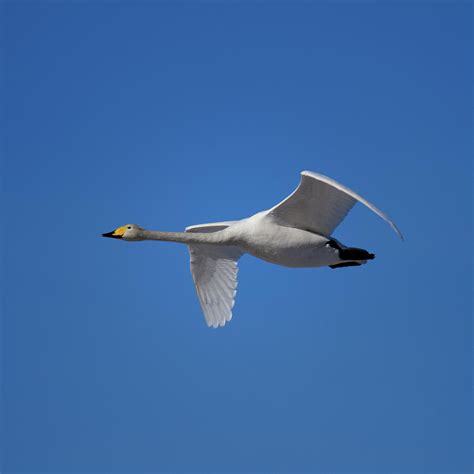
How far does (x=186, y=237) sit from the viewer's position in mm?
12148

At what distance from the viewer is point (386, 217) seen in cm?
987

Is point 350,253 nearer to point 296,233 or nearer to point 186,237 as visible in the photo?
point 296,233

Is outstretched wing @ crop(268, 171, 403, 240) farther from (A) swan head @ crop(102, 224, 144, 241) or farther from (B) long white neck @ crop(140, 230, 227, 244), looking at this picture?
(A) swan head @ crop(102, 224, 144, 241)

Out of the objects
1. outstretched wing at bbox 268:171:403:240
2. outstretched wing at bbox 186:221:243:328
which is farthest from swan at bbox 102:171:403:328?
outstretched wing at bbox 186:221:243:328

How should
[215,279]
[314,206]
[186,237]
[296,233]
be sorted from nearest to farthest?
[314,206] < [296,233] < [186,237] < [215,279]

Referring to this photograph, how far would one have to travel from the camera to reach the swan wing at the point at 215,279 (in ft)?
44.7

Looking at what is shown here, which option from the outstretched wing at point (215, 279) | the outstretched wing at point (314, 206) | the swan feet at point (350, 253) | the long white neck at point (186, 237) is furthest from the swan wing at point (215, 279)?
the swan feet at point (350, 253)

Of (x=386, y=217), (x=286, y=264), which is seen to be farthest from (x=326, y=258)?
(x=386, y=217)

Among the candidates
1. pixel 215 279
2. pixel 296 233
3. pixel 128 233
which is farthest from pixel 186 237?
pixel 215 279

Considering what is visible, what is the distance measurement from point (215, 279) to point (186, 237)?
1.72 meters

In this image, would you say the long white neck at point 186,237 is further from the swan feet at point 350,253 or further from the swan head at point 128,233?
the swan feet at point 350,253

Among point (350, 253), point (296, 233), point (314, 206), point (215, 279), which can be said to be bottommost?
point (215, 279)

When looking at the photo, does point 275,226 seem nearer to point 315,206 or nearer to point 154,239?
point 315,206

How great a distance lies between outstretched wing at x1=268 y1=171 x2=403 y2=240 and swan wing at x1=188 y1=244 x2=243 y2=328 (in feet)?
6.53
